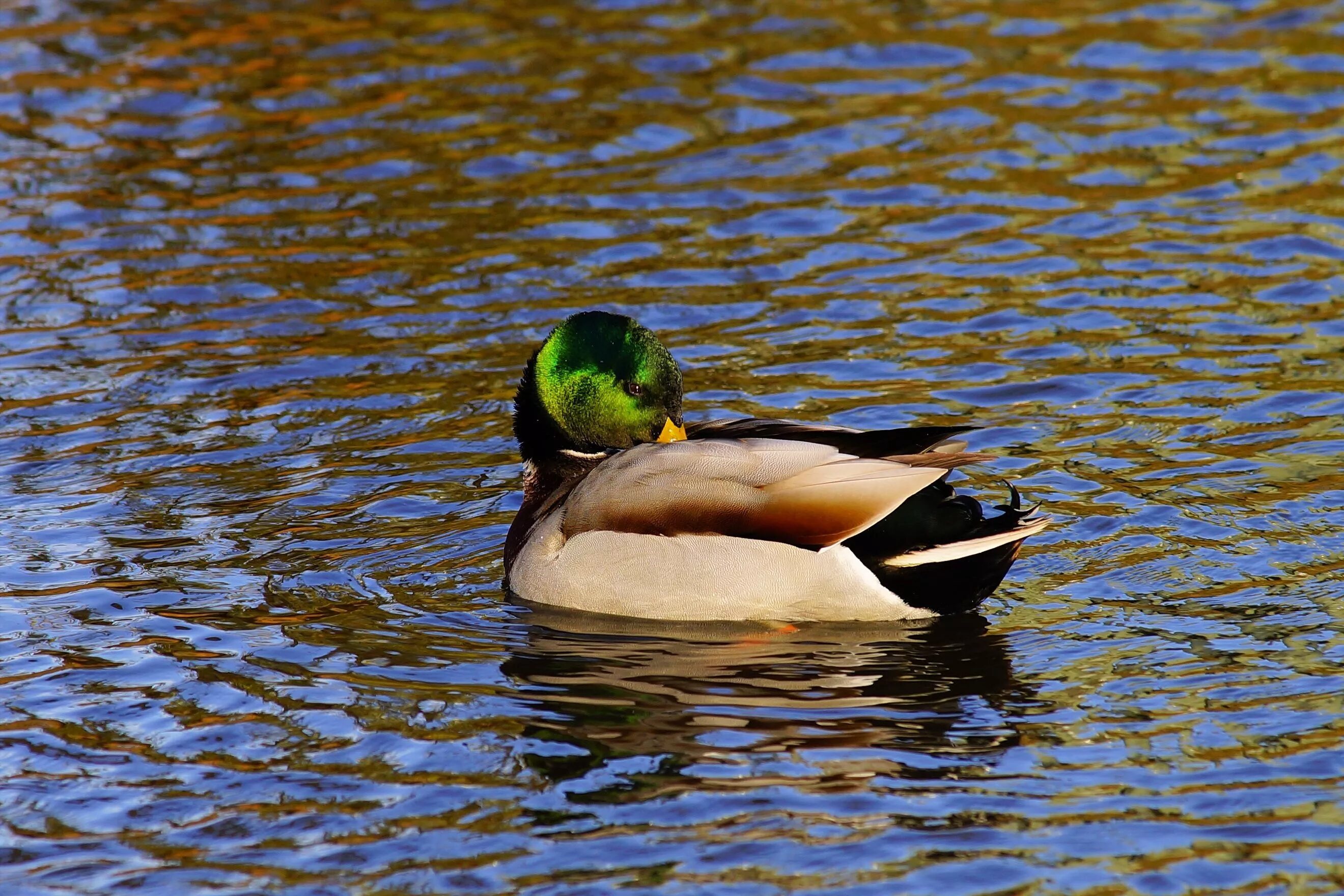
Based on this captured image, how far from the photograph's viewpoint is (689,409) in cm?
812

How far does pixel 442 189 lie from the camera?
1072 cm

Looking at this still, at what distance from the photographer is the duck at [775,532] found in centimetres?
588

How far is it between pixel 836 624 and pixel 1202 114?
6.04 m

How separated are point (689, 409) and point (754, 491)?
2175 millimetres

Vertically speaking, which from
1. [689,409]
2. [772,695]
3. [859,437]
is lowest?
[772,695]

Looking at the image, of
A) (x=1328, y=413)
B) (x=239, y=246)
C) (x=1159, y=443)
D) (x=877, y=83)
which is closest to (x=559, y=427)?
(x=1159, y=443)

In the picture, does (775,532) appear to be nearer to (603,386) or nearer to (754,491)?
(754,491)

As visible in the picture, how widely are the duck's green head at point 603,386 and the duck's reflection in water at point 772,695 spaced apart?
2.64ft

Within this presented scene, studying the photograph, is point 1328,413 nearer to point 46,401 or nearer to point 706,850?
point 706,850

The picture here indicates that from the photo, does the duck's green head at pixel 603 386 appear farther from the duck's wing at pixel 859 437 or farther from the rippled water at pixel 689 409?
the rippled water at pixel 689 409

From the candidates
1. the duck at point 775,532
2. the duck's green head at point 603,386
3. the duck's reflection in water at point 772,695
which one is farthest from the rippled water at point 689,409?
the duck's green head at point 603,386

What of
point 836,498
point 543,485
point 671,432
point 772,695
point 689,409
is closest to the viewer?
point 772,695

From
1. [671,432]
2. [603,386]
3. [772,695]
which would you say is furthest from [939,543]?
[603,386]

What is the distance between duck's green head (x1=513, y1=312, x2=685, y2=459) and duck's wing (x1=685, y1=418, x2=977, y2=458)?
460 mm
